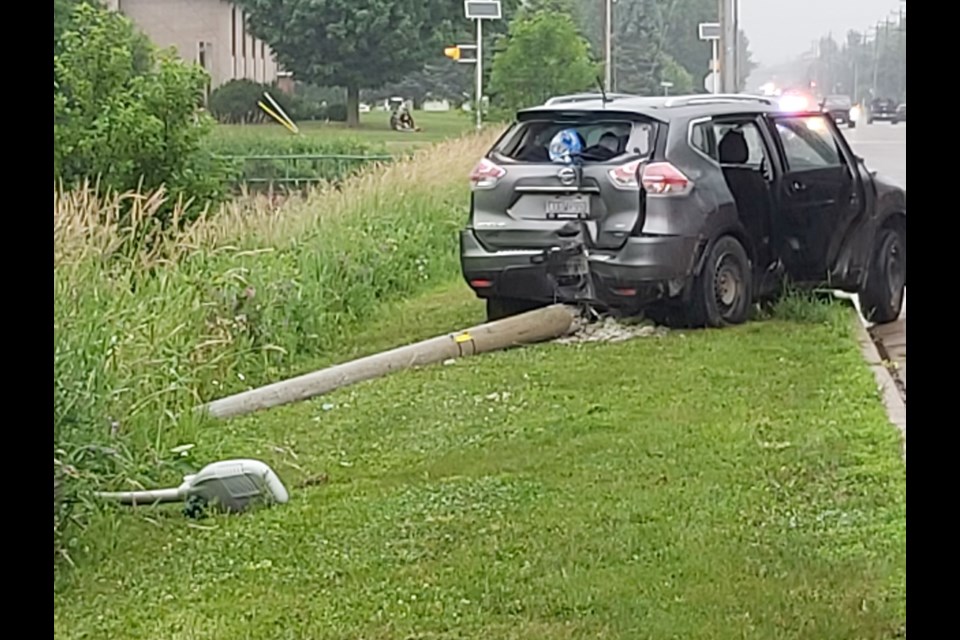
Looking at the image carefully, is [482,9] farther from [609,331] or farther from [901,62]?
[901,62]

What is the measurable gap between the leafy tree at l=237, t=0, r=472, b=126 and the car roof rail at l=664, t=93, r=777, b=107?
Answer: 795mm

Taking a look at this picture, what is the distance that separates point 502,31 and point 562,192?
0.65 m

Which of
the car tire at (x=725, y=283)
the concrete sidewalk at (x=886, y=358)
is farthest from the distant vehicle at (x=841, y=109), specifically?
the car tire at (x=725, y=283)

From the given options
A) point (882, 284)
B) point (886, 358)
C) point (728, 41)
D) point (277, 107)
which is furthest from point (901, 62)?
point (277, 107)

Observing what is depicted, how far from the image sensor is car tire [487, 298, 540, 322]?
3832mm

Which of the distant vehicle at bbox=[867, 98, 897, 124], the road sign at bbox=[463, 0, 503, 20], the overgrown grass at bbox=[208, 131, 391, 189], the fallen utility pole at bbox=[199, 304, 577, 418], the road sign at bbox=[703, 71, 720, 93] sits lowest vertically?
the fallen utility pole at bbox=[199, 304, 577, 418]

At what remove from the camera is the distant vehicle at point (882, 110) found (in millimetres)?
2176

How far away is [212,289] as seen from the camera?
357cm

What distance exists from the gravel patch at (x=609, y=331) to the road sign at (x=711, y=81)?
0.63 metres

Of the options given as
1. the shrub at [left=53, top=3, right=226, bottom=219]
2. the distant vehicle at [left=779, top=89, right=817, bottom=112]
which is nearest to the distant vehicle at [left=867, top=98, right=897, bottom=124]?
the distant vehicle at [left=779, top=89, right=817, bottom=112]

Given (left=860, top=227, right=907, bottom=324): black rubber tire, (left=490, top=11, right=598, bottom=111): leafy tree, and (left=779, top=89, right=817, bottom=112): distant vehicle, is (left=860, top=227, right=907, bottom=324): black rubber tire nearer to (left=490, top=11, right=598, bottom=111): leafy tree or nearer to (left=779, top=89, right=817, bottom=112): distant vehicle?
(left=779, top=89, right=817, bottom=112): distant vehicle
